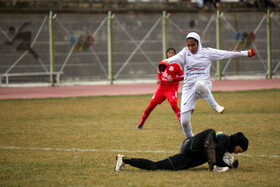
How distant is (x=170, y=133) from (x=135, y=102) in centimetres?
846

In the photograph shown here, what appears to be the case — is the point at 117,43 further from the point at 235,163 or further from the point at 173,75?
the point at 235,163

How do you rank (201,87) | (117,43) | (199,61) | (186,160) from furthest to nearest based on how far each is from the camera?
1. (117,43)
2. (199,61)
3. (201,87)
4. (186,160)

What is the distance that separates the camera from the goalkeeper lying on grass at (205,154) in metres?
7.99

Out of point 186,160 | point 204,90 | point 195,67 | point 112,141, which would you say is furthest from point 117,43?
point 186,160

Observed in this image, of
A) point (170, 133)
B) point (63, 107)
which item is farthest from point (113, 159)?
point (63, 107)

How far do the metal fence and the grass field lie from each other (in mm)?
9933

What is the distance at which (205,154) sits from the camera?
316 inches

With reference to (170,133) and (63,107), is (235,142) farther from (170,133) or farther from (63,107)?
(63,107)

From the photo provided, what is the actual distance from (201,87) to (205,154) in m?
2.02

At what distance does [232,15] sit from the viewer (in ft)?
115

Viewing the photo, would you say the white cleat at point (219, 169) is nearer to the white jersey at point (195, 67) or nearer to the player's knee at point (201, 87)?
the player's knee at point (201, 87)

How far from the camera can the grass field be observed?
7.69 meters

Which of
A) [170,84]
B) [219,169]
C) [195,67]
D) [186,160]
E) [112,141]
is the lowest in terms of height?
[112,141]

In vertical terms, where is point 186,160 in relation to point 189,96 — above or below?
below
